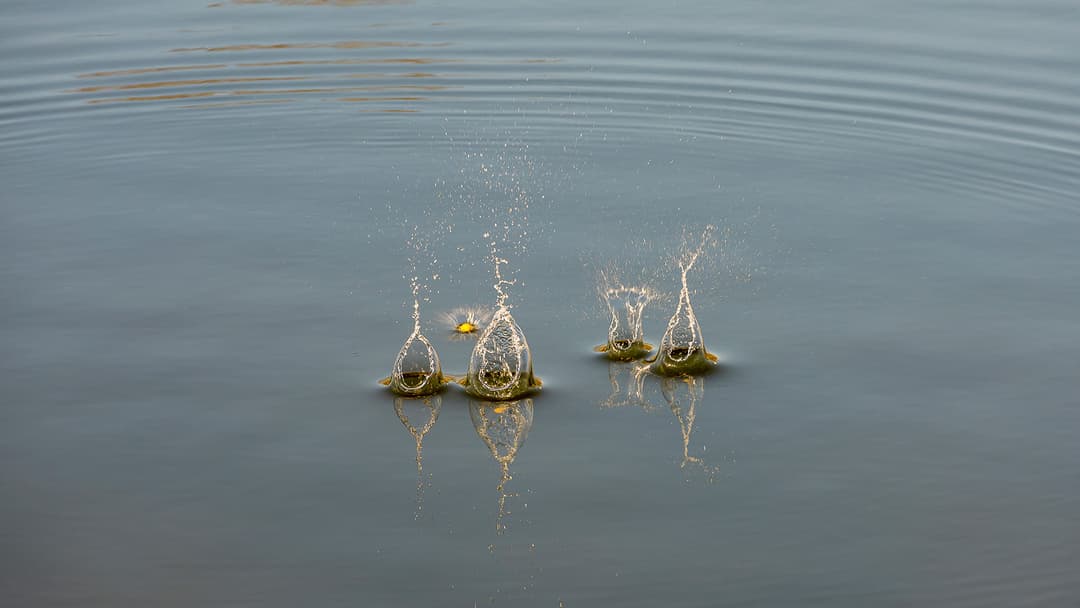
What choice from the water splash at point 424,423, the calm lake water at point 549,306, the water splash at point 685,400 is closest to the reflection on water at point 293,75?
the calm lake water at point 549,306

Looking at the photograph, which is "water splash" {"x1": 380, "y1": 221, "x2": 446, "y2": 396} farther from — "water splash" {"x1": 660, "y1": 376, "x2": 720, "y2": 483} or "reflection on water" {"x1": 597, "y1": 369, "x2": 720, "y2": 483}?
"water splash" {"x1": 660, "y1": 376, "x2": 720, "y2": 483}

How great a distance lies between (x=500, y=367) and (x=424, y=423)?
0.82 meters

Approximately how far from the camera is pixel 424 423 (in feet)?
36.4

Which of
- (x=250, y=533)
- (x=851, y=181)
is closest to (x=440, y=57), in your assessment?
(x=851, y=181)

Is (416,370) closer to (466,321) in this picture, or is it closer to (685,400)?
(466,321)

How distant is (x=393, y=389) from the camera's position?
1145cm

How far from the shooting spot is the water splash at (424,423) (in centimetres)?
1049

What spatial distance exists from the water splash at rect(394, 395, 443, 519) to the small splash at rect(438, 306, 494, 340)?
1.08m

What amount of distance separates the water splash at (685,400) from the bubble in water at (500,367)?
1.04 m

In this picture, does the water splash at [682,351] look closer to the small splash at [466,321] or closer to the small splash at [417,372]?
the small splash at [466,321]

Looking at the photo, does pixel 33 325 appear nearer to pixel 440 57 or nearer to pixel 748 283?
pixel 748 283

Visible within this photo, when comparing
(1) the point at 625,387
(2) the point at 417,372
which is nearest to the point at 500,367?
(2) the point at 417,372

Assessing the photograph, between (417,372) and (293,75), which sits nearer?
(417,372)

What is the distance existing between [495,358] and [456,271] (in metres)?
2.45
